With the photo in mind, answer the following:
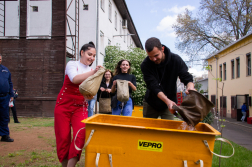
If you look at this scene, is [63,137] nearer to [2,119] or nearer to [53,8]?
[2,119]

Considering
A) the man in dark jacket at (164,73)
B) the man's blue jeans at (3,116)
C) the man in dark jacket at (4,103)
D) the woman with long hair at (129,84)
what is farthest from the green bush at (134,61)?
the man in dark jacket at (164,73)

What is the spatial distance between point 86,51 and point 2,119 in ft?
12.0

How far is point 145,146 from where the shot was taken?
2268 millimetres

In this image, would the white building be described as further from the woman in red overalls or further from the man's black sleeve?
the woman in red overalls

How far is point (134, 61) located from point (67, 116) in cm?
1476

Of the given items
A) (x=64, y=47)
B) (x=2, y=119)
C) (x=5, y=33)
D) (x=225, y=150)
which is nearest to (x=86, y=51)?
(x=2, y=119)

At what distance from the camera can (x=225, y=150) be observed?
220 inches

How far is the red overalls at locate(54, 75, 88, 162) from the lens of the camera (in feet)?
9.77

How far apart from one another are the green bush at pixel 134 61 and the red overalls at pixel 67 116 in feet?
43.4

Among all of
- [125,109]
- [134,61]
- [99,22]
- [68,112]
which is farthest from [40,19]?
[68,112]

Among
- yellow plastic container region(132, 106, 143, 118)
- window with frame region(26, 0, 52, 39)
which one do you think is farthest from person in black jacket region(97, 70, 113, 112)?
window with frame region(26, 0, 52, 39)

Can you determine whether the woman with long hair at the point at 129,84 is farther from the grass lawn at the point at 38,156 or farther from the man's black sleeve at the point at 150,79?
the man's black sleeve at the point at 150,79

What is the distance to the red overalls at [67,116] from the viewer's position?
9.77 ft

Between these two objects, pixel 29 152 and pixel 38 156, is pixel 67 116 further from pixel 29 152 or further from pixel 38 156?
pixel 29 152
